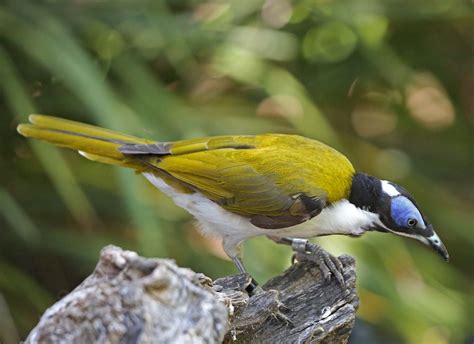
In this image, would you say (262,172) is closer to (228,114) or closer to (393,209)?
(393,209)

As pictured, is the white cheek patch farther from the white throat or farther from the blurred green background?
the blurred green background

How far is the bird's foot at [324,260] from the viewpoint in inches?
100

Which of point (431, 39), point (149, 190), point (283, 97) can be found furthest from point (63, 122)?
point (431, 39)

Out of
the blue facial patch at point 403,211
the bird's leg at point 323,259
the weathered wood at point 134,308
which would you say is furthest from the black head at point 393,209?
the weathered wood at point 134,308

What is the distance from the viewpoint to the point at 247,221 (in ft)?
9.73

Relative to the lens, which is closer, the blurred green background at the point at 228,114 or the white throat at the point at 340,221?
the white throat at the point at 340,221

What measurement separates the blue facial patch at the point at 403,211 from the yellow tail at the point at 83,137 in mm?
855

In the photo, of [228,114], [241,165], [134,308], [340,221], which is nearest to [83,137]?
[241,165]

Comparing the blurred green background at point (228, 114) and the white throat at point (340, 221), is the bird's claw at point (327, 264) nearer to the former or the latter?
the white throat at point (340, 221)

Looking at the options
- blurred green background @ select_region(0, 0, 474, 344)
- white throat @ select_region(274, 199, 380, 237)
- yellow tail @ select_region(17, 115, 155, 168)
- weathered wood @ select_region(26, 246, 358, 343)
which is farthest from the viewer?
blurred green background @ select_region(0, 0, 474, 344)

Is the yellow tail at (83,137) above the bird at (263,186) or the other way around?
above

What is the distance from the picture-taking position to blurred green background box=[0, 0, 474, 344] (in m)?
3.74

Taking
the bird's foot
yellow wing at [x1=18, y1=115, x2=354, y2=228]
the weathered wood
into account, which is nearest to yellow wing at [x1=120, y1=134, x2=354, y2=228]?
yellow wing at [x1=18, y1=115, x2=354, y2=228]

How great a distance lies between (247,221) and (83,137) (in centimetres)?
61
